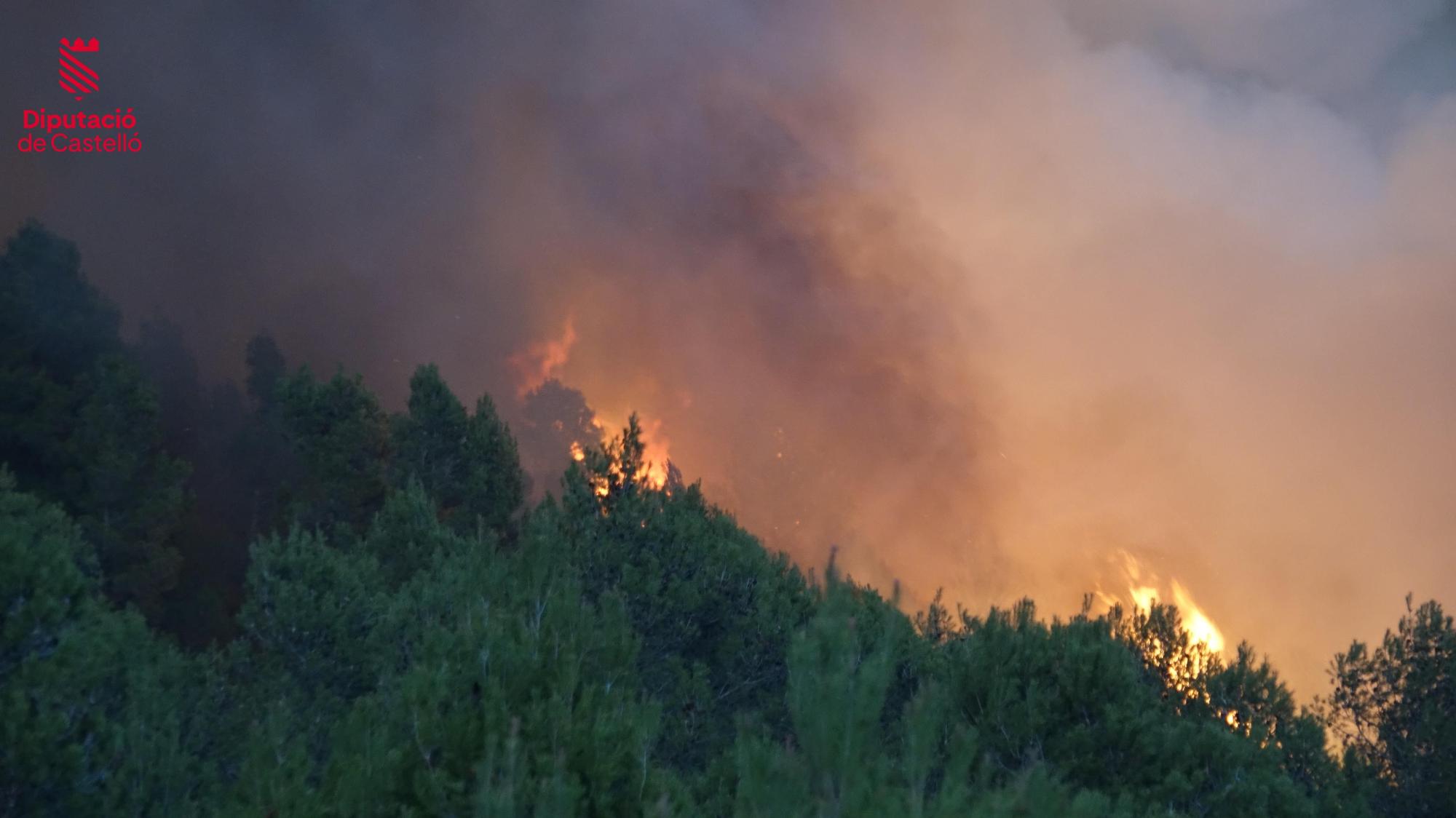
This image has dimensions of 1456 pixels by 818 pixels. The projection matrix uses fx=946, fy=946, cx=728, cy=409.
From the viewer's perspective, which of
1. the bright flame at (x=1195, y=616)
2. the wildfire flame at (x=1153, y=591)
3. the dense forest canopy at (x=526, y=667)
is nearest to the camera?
the dense forest canopy at (x=526, y=667)

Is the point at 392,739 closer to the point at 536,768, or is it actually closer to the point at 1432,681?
the point at 536,768

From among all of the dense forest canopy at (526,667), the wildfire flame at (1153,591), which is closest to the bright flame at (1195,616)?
the wildfire flame at (1153,591)

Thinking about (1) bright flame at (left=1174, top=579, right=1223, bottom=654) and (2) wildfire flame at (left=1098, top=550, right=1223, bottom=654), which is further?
(2) wildfire flame at (left=1098, top=550, right=1223, bottom=654)

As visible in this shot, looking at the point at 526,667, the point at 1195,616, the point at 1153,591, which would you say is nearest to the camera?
the point at 526,667

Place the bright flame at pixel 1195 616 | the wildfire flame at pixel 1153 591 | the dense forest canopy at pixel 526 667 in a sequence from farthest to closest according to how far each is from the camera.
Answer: the wildfire flame at pixel 1153 591 < the bright flame at pixel 1195 616 < the dense forest canopy at pixel 526 667

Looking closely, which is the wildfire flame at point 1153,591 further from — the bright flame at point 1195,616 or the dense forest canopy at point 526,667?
the dense forest canopy at point 526,667

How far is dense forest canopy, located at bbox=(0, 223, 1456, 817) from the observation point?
A: 8.38 metres

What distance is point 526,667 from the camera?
9.30 m

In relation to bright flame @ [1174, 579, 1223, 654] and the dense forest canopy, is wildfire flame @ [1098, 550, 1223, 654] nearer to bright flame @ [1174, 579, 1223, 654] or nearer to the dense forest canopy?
bright flame @ [1174, 579, 1223, 654]

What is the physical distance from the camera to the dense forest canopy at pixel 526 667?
8375mm

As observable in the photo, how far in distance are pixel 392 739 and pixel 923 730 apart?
5194 mm

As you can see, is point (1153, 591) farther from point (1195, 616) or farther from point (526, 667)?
point (526, 667)

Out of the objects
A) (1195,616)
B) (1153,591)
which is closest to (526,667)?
(1195,616)

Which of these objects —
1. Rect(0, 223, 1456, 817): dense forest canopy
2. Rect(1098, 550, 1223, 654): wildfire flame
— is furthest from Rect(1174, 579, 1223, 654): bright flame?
Rect(0, 223, 1456, 817): dense forest canopy
